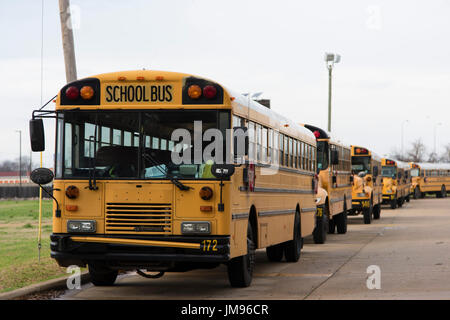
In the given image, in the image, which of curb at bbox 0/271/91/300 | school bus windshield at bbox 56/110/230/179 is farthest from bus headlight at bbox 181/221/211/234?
curb at bbox 0/271/91/300

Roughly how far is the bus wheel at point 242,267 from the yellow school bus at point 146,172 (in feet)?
2.06

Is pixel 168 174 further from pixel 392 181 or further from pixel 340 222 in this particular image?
pixel 392 181

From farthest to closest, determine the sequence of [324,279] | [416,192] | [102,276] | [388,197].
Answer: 1. [416,192]
2. [388,197]
3. [324,279]
4. [102,276]

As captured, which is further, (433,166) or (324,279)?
(433,166)

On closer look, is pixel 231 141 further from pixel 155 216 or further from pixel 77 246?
pixel 77 246

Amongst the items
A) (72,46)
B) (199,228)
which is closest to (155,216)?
(199,228)

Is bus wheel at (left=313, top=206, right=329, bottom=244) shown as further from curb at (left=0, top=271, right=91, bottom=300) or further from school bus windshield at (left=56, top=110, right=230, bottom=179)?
school bus windshield at (left=56, top=110, right=230, bottom=179)

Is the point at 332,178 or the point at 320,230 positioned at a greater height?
the point at 332,178

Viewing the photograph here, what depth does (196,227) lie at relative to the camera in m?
10.5

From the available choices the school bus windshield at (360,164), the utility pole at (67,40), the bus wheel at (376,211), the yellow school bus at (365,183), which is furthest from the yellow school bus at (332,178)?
the bus wheel at (376,211)

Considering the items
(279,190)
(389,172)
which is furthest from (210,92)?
(389,172)

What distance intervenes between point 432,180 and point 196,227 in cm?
6363

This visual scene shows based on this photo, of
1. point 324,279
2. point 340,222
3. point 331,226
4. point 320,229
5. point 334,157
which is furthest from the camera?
point 331,226

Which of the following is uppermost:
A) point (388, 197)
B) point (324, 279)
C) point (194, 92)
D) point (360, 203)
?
point (194, 92)
